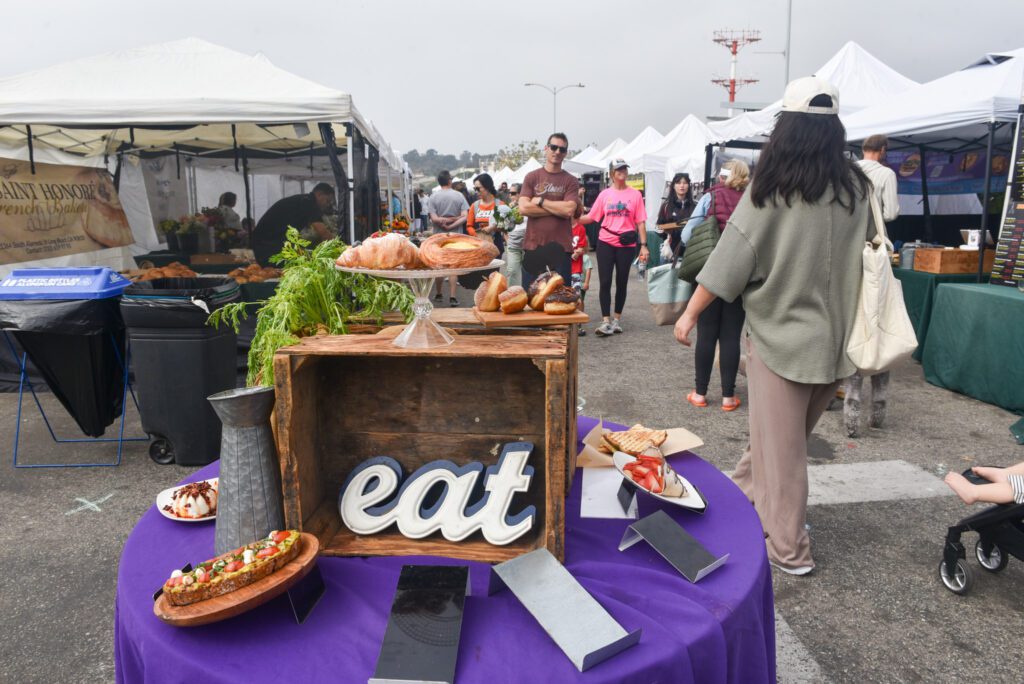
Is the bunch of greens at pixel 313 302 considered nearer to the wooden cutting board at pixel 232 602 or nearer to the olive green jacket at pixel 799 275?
the wooden cutting board at pixel 232 602

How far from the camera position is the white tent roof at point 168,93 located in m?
5.76

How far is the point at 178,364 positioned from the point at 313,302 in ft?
9.15

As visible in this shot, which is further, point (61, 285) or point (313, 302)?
point (61, 285)

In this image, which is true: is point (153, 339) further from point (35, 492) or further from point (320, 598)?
point (320, 598)

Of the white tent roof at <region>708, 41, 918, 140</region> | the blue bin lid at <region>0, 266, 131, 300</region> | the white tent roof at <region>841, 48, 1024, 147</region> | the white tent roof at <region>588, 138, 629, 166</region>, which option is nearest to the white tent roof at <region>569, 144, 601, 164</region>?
the white tent roof at <region>588, 138, 629, 166</region>

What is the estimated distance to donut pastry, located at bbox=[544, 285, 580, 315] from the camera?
178cm

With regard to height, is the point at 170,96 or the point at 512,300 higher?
the point at 170,96

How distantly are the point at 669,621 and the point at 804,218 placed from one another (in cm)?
173

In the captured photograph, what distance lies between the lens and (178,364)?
409 centimetres

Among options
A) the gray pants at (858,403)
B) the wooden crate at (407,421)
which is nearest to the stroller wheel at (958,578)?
the gray pants at (858,403)

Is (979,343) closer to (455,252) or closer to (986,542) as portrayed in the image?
(986,542)

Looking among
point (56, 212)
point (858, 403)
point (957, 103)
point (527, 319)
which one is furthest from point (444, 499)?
point (56, 212)

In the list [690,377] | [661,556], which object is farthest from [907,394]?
[661,556]

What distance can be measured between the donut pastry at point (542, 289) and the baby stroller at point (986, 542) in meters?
2.10
